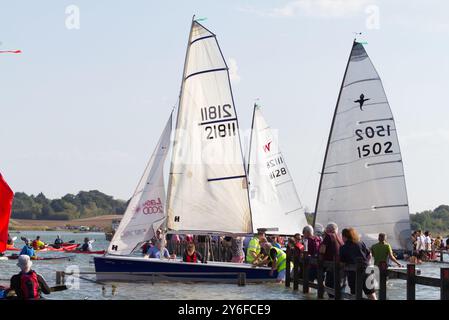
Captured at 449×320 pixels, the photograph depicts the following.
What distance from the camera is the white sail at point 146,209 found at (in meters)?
30.9

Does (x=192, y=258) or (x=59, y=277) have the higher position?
(x=192, y=258)

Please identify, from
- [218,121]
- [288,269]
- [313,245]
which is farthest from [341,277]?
[218,121]

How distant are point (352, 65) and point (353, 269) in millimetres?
13383

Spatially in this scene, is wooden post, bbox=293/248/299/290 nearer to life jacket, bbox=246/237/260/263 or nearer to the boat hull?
the boat hull

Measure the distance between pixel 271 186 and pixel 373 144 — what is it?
1892 centimetres

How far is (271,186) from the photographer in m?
50.3

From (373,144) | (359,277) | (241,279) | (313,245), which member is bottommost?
(241,279)

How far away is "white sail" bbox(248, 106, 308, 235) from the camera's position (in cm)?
4959

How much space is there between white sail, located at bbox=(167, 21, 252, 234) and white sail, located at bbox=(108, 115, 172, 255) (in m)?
0.47

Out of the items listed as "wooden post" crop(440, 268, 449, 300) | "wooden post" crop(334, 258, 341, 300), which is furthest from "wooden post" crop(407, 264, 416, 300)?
"wooden post" crop(334, 258, 341, 300)

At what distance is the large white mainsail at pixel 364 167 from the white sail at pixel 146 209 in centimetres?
580

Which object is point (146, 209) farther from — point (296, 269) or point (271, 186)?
point (271, 186)
